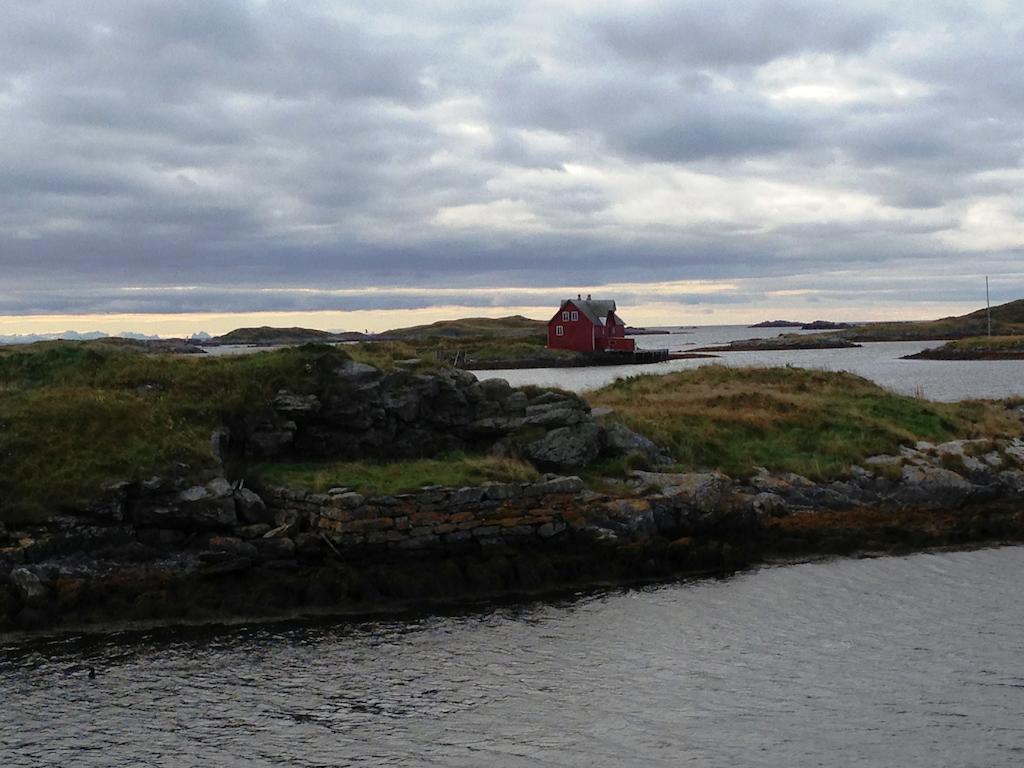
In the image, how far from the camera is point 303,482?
2645 centimetres

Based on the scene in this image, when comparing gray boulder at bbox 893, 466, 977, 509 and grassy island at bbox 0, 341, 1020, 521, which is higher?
grassy island at bbox 0, 341, 1020, 521

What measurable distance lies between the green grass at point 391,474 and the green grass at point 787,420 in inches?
292

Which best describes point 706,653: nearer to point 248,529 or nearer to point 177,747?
point 177,747

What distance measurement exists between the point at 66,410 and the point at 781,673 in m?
20.6

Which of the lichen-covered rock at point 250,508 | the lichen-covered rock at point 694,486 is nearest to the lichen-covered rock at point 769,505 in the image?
the lichen-covered rock at point 694,486

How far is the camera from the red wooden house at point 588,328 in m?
129

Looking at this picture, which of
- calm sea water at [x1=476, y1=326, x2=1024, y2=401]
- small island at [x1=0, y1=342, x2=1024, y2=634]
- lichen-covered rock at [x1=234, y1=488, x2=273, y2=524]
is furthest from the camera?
calm sea water at [x1=476, y1=326, x2=1024, y2=401]

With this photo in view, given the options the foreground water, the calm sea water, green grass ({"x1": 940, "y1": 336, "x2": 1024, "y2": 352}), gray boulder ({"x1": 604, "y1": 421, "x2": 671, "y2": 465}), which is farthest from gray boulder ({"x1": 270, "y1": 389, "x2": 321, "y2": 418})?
green grass ({"x1": 940, "y1": 336, "x2": 1024, "y2": 352})

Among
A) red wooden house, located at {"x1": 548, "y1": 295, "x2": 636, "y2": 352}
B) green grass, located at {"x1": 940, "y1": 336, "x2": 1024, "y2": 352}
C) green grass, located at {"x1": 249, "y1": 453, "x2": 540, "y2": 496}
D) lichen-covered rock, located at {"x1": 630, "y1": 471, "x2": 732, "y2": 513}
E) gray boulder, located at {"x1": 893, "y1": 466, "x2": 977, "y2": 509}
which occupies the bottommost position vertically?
gray boulder, located at {"x1": 893, "y1": 466, "x2": 977, "y2": 509}

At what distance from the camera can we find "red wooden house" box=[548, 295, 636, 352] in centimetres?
12912

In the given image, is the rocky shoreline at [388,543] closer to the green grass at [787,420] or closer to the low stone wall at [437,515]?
the low stone wall at [437,515]

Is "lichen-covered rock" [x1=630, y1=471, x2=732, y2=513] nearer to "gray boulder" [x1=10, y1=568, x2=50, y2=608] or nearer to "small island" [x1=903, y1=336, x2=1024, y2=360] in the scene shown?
"gray boulder" [x1=10, y1=568, x2=50, y2=608]

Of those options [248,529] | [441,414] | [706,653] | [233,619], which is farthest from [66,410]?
[706,653]

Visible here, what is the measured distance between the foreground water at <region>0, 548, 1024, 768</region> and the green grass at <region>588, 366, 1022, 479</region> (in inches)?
411
